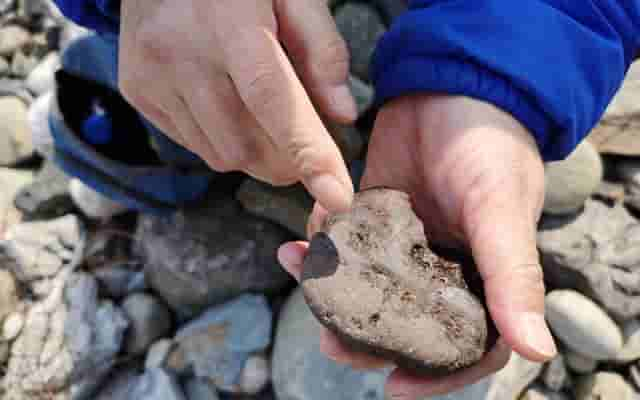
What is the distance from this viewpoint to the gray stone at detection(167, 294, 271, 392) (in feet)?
7.11

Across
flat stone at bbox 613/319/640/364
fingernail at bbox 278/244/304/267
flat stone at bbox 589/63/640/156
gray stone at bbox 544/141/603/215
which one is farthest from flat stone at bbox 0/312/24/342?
flat stone at bbox 589/63/640/156

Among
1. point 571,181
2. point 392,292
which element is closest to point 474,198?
point 392,292

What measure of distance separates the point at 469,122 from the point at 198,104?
64cm

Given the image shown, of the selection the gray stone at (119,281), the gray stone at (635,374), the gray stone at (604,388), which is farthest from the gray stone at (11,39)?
the gray stone at (635,374)

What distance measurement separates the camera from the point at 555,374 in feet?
6.85

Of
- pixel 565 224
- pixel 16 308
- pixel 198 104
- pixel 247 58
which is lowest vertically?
pixel 16 308

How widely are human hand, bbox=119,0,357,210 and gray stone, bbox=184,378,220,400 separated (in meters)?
1.12

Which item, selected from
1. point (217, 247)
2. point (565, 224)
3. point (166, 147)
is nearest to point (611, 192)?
point (565, 224)

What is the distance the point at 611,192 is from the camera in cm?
227

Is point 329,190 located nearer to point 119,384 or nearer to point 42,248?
point 119,384

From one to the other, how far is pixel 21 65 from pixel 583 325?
Answer: 2990mm

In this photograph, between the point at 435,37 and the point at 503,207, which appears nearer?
the point at 503,207

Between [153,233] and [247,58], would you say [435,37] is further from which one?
[153,233]

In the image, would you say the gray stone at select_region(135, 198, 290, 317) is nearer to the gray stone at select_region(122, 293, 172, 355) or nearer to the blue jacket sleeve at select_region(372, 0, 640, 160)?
the gray stone at select_region(122, 293, 172, 355)
